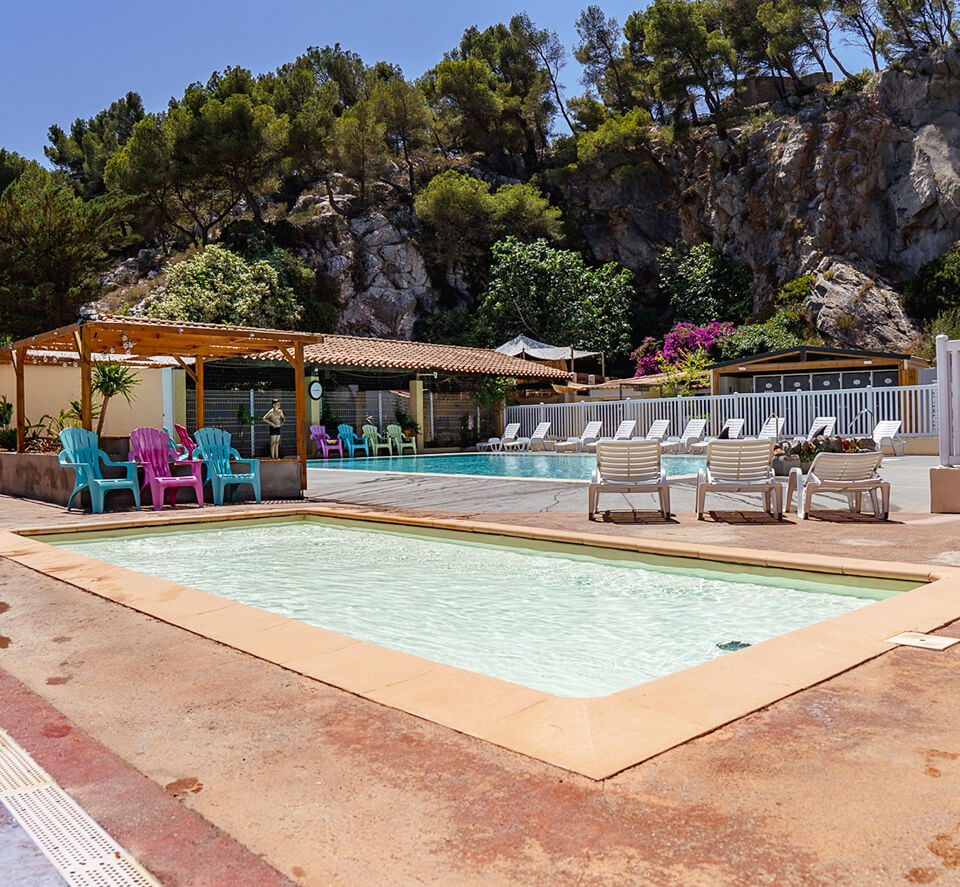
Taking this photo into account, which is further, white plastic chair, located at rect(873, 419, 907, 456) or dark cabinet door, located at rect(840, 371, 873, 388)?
dark cabinet door, located at rect(840, 371, 873, 388)

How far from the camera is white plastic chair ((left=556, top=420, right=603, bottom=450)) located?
22.6m

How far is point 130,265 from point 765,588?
37.3 m

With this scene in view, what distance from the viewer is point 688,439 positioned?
2094 cm

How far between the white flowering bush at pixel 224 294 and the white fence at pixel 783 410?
442 inches

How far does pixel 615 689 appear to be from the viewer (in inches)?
137

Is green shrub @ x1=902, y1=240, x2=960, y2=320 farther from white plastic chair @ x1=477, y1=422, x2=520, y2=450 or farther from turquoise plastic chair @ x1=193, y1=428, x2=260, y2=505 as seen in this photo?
turquoise plastic chair @ x1=193, y1=428, x2=260, y2=505

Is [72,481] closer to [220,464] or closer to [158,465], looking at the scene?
[158,465]

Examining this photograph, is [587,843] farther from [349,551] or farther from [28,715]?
[349,551]

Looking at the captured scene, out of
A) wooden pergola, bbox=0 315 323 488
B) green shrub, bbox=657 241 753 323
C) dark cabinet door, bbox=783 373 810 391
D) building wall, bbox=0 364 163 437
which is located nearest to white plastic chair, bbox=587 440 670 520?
wooden pergola, bbox=0 315 323 488

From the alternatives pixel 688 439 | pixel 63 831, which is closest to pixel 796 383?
pixel 688 439

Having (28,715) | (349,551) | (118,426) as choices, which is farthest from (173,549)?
(118,426)

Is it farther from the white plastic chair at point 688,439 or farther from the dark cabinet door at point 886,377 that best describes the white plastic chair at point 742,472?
the dark cabinet door at point 886,377

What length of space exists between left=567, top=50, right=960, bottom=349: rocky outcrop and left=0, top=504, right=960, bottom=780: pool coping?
1210 inches

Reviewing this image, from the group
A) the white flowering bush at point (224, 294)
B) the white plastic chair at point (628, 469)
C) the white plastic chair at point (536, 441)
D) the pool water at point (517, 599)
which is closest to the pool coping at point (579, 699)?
the pool water at point (517, 599)
